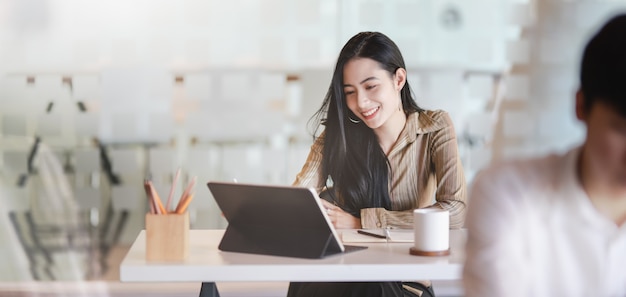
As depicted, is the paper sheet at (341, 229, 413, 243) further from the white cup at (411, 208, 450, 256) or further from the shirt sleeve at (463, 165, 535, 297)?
the shirt sleeve at (463, 165, 535, 297)

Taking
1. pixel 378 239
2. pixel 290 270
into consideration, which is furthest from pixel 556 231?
pixel 378 239

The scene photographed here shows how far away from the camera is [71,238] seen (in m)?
4.35

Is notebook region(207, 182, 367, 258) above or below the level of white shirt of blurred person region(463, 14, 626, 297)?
below

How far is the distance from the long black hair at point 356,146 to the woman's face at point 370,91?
0.02 metres

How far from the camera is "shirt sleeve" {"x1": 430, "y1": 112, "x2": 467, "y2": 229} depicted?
8.53 feet

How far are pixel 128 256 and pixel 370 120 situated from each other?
101 cm

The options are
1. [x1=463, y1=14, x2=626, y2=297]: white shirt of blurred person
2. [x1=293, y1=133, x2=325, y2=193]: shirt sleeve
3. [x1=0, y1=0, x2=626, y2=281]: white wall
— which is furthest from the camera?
[x1=0, y1=0, x2=626, y2=281]: white wall

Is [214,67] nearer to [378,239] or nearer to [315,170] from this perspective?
[315,170]

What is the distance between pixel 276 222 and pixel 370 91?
0.83m

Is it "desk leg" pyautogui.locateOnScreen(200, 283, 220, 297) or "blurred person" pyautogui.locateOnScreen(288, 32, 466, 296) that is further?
"blurred person" pyautogui.locateOnScreen(288, 32, 466, 296)

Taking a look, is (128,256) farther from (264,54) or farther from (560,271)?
(264,54)

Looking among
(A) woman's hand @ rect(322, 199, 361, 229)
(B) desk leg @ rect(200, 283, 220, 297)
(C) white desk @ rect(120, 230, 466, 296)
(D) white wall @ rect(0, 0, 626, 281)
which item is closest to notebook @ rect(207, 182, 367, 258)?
(C) white desk @ rect(120, 230, 466, 296)

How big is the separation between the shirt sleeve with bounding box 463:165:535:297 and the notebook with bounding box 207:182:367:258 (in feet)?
2.99

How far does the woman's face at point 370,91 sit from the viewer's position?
2.78 meters
